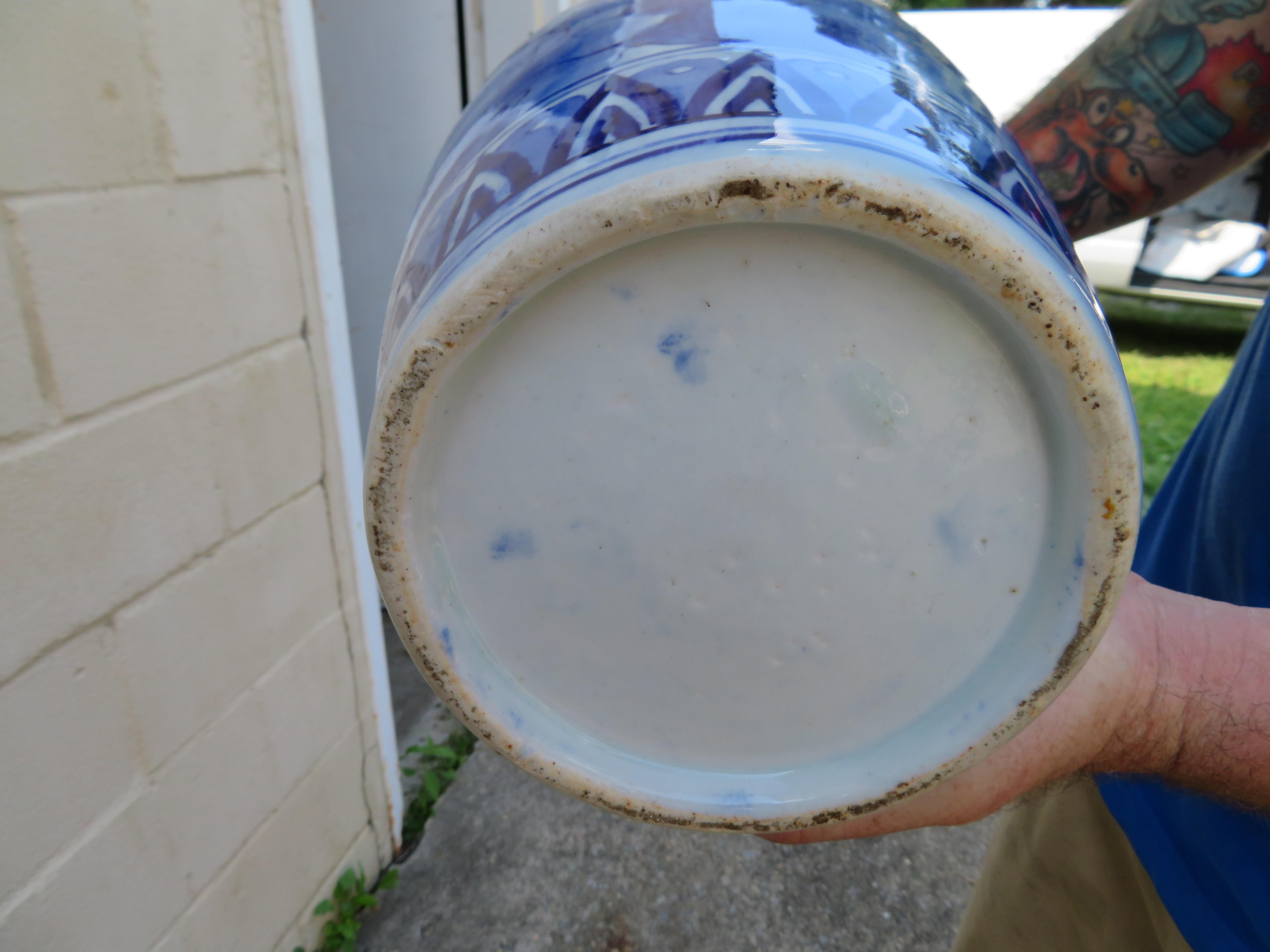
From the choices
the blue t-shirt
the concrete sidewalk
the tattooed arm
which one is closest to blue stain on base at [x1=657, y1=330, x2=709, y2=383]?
the blue t-shirt

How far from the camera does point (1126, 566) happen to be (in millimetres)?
469

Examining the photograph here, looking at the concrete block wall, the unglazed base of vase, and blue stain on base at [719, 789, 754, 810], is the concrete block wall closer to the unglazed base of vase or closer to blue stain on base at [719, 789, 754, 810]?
the unglazed base of vase

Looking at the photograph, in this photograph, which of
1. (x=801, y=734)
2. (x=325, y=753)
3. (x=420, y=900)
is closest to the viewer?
(x=801, y=734)

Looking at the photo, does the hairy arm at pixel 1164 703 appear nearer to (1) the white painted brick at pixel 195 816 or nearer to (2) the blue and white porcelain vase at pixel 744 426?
(2) the blue and white porcelain vase at pixel 744 426

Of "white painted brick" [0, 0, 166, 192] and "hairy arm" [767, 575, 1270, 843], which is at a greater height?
"white painted brick" [0, 0, 166, 192]

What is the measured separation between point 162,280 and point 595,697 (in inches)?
30.4

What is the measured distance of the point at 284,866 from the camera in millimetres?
1376

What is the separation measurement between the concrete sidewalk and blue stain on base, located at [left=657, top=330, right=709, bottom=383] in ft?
4.20

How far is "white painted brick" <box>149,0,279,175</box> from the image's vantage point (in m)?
0.94

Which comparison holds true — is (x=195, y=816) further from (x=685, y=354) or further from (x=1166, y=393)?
(x=1166, y=393)

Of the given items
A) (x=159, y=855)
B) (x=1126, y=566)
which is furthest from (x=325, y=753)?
(x=1126, y=566)

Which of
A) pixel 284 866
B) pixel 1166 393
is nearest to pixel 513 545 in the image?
pixel 284 866

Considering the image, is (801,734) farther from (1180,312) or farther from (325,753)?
(1180,312)

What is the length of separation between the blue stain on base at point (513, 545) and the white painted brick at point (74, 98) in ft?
2.12
